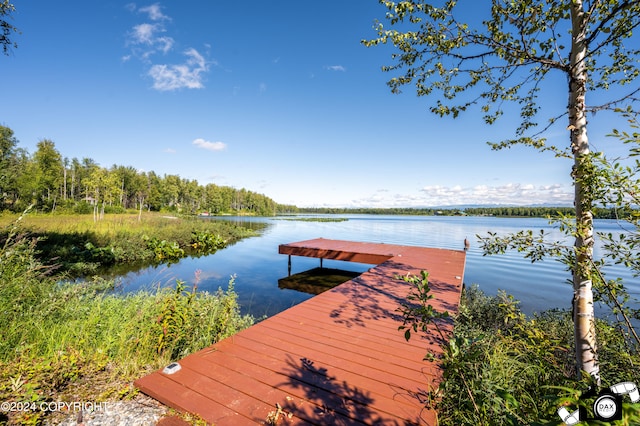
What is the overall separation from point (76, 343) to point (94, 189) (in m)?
39.7

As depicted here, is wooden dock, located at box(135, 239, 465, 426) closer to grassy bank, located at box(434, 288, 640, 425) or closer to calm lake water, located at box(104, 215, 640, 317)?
grassy bank, located at box(434, 288, 640, 425)

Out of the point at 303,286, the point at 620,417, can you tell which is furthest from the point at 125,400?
the point at 303,286

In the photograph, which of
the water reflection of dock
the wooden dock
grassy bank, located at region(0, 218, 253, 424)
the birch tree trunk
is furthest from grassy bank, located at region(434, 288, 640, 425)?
the water reflection of dock

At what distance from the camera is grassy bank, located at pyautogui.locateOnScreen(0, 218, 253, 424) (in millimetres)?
2469

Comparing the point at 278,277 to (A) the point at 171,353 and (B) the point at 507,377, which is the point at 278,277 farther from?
(B) the point at 507,377

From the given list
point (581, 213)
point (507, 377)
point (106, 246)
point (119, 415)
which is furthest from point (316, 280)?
point (106, 246)

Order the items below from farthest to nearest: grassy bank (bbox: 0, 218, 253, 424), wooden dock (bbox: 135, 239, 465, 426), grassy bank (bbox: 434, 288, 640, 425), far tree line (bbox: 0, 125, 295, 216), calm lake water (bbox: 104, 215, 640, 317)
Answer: far tree line (bbox: 0, 125, 295, 216), calm lake water (bbox: 104, 215, 640, 317), grassy bank (bbox: 0, 218, 253, 424), wooden dock (bbox: 135, 239, 465, 426), grassy bank (bbox: 434, 288, 640, 425)

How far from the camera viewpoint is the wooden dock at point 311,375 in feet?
7.55

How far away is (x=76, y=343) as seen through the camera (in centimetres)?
342

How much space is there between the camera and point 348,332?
3871 mm

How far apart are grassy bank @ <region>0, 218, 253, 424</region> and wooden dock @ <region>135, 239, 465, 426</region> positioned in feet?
1.77

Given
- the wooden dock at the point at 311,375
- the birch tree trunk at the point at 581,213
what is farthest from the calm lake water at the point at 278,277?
the birch tree trunk at the point at 581,213

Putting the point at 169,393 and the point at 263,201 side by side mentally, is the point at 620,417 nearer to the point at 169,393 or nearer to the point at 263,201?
the point at 169,393

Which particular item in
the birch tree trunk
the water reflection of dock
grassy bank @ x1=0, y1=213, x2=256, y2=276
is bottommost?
the water reflection of dock
